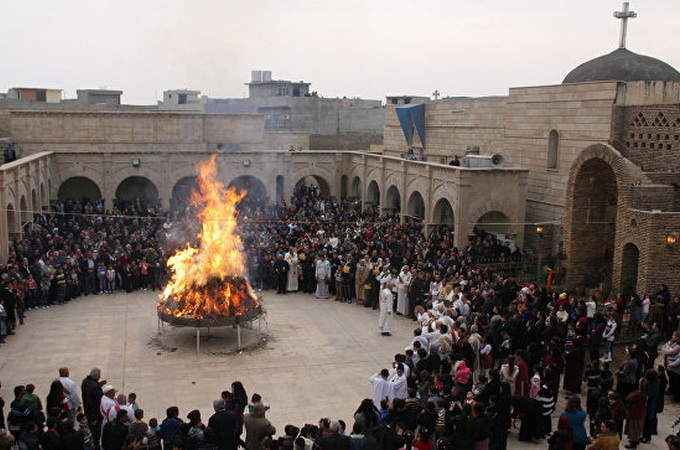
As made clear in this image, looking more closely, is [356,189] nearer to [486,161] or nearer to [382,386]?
[486,161]

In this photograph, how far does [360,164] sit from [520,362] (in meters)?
21.5

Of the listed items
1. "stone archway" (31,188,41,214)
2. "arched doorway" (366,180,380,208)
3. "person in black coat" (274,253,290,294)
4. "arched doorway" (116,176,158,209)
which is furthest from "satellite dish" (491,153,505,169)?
"stone archway" (31,188,41,214)

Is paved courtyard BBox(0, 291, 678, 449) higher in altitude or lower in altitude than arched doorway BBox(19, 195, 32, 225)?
lower

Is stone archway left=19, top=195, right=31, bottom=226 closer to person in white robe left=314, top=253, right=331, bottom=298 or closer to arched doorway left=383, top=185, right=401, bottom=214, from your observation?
person in white robe left=314, top=253, right=331, bottom=298

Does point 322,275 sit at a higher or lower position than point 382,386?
lower

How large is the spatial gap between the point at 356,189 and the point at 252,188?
5.11 meters

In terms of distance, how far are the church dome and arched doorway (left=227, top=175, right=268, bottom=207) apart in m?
14.9

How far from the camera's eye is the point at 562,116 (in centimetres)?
2353

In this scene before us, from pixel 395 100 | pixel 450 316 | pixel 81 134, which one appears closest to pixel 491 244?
pixel 450 316

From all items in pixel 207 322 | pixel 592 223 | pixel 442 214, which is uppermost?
pixel 592 223

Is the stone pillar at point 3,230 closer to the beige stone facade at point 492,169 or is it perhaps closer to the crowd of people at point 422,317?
the crowd of people at point 422,317

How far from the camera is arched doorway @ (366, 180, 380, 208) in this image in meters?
31.8

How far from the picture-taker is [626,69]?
23.8m

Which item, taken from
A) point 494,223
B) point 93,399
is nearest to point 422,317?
point 93,399
